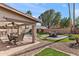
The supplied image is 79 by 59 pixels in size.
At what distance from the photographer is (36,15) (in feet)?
30.3

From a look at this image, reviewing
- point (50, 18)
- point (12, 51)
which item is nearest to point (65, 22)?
point (50, 18)

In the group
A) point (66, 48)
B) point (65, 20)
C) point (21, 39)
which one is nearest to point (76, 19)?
point (65, 20)

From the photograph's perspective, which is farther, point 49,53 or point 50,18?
point 50,18

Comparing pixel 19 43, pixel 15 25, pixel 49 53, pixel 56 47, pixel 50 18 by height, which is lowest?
pixel 49 53

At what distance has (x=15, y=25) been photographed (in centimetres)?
950

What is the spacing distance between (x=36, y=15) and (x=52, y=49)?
1.21 metres

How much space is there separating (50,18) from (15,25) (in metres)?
1.18

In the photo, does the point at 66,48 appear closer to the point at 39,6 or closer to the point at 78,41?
the point at 78,41

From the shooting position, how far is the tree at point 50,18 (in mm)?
9177

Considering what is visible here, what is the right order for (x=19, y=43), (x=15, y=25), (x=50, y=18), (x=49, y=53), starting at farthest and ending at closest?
(x=19, y=43) < (x=15, y=25) < (x=50, y=18) < (x=49, y=53)

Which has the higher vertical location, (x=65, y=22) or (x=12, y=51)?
(x=65, y=22)

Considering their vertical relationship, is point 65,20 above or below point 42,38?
above

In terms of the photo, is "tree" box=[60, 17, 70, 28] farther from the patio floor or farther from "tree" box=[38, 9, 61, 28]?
the patio floor

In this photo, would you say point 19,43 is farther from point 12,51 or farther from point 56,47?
point 56,47
